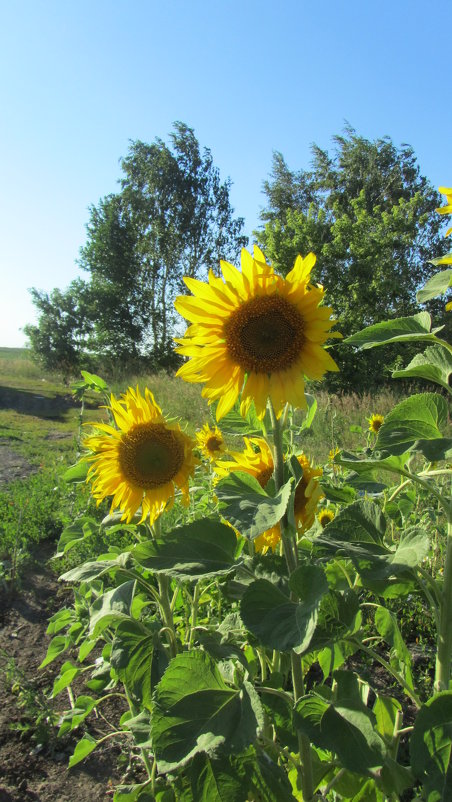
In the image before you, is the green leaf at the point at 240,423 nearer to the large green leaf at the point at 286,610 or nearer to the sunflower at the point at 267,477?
the sunflower at the point at 267,477

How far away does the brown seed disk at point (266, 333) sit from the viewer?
3.57 feet

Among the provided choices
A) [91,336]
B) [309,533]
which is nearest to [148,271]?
[91,336]

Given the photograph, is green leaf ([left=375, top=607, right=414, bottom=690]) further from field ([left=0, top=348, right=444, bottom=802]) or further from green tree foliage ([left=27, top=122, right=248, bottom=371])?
green tree foliage ([left=27, top=122, right=248, bottom=371])

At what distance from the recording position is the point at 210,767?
914mm

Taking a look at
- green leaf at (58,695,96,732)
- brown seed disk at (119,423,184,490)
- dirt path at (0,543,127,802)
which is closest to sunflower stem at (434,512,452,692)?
brown seed disk at (119,423,184,490)

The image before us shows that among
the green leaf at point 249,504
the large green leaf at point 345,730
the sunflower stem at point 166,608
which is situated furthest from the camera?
the sunflower stem at point 166,608

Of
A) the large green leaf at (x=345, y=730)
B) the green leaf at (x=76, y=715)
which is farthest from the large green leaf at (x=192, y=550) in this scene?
the green leaf at (x=76, y=715)

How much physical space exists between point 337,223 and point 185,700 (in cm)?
1708

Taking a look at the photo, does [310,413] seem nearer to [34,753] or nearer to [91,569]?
[91,569]

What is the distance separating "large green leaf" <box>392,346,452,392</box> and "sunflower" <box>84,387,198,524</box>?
2.12ft

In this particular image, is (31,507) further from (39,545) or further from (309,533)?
(309,533)

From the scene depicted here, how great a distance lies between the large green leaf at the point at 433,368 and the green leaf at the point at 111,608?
2.79 ft

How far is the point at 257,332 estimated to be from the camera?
3.63 feet

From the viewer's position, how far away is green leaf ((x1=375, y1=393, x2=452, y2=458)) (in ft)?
3.10
